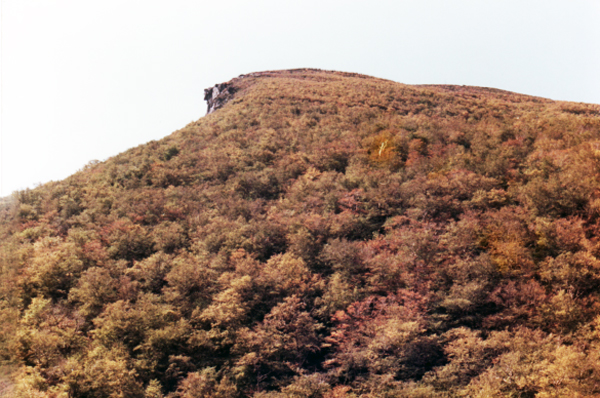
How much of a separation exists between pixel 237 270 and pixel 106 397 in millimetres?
12521

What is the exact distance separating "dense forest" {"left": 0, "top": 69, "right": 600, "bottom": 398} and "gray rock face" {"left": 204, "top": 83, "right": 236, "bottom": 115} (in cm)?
4569

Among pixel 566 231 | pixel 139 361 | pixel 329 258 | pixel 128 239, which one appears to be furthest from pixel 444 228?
pixel 128 239

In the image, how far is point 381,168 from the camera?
4100 cm

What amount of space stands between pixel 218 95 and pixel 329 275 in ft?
236

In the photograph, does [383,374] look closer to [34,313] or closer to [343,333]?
[343,333]

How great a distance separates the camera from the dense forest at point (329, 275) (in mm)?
21438

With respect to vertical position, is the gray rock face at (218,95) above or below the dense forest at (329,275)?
above

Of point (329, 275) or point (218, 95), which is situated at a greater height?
point (218, 95)

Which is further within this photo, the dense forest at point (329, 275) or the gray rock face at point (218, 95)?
the gray rock face at point (218, 95)

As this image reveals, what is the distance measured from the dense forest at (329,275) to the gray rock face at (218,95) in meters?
45.7

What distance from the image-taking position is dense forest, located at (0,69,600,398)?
844 inches

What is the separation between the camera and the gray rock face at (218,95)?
8644cm

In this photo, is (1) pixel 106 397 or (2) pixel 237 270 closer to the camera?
(1) pixel 106 397

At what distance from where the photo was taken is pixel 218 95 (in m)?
90.0
